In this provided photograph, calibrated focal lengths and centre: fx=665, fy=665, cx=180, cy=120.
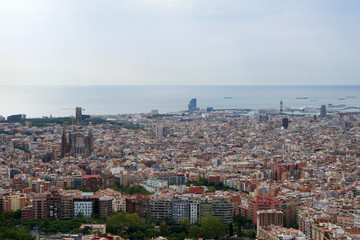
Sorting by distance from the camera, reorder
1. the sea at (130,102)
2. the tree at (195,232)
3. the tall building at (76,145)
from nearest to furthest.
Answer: the tree at (195,232) < the tall building at (76,145) < the sea at (130,102)

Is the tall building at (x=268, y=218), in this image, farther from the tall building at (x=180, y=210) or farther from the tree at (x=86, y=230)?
the tree at (x=86, y=230)

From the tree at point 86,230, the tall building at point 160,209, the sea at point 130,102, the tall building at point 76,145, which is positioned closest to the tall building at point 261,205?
the tall building at point 160,209

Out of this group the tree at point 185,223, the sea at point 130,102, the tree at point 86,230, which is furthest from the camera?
the sea at point 130,102

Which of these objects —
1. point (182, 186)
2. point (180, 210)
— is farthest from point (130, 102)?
point (180, 210)

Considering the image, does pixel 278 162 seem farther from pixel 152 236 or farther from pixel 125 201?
pixel 152 236

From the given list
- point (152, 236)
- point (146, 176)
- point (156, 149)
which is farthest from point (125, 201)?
point (156, 149)

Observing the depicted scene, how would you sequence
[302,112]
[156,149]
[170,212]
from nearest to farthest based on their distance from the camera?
1. [170,212]
2. [156,149]
3. [302,112]

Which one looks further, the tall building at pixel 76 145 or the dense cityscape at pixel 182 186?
the tall building at pixel 76 145

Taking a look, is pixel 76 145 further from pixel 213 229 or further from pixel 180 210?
pixel 213 229
